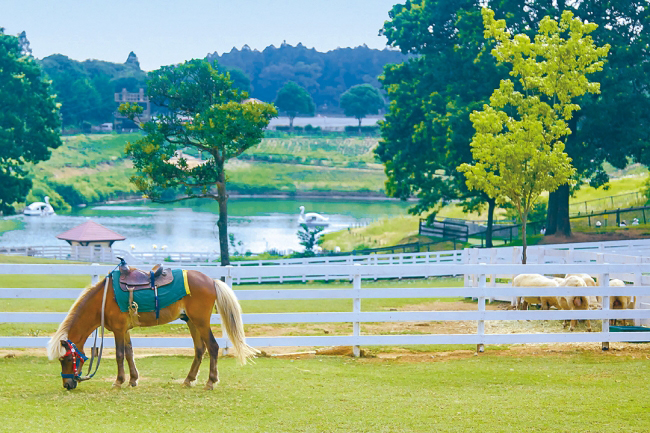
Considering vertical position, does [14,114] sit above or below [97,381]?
above

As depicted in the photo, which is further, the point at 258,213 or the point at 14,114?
the point at 258,213

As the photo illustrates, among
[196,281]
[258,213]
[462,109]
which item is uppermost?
[462,109]

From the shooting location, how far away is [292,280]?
108 feet

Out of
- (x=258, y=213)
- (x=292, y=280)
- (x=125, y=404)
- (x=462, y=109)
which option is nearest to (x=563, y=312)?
(x=125, y=404)

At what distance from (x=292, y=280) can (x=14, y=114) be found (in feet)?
72.7

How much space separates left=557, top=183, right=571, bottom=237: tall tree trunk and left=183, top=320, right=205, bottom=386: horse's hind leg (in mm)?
32456

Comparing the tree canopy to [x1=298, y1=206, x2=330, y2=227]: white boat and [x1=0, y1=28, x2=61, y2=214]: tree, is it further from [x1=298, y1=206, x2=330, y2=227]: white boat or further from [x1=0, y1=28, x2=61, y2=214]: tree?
[x1=298, y1=206, x2=330, y2=227]: white boat

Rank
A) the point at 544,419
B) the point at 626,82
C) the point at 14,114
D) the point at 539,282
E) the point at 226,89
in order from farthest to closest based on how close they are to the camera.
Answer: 1. the point at 14,114
2. the point at 626,82
3. the point at 226,89
4. the point at 539,282
5. the point at 544,419

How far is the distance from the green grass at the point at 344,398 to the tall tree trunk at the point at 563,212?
28638 mm

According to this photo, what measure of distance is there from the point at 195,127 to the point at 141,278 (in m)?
21.7

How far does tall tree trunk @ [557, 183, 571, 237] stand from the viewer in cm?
3925

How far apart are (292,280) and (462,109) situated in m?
11.8

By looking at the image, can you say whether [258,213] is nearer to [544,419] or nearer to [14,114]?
[14,114]

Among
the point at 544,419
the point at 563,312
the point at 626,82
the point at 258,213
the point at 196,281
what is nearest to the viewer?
the point at 544,419
